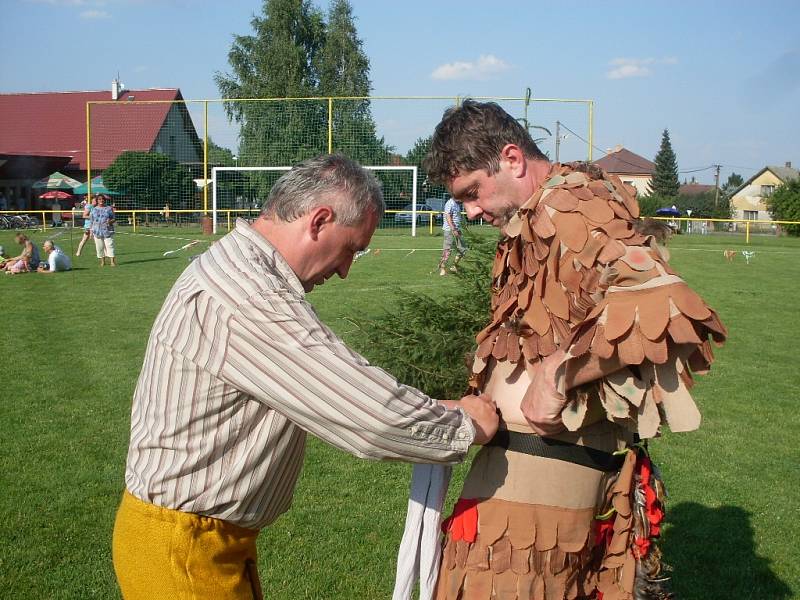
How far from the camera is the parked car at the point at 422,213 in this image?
30156mm

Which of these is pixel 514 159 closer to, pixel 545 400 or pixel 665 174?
pixel 545 400

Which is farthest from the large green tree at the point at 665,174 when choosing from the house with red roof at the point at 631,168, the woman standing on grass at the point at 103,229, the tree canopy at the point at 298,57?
the woman standing on grass at the point at 103,229

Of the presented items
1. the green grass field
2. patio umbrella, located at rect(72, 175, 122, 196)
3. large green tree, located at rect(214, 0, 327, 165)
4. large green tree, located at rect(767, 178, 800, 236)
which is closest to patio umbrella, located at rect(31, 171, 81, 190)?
patio umbrella, located at rect(72, 175, 122, 196)

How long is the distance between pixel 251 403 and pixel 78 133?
58293 mm

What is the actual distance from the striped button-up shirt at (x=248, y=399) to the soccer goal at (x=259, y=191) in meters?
26.8

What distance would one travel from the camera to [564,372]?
2.12 metres

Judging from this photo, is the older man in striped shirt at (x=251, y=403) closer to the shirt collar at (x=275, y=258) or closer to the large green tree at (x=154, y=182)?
the shirt collar at (x=275, y=258)

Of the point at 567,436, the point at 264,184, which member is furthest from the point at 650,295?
the point at 264,184

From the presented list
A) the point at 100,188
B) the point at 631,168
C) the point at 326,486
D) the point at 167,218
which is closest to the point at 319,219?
the point at 326,486

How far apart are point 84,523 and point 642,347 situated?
396 cm

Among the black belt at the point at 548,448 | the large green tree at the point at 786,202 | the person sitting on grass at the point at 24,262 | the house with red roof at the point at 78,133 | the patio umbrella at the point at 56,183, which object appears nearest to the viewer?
the black belt at the point at 548,448

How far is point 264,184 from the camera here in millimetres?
29797

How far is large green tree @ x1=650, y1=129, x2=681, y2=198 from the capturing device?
8662 centimetres

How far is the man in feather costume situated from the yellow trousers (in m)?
0.70
